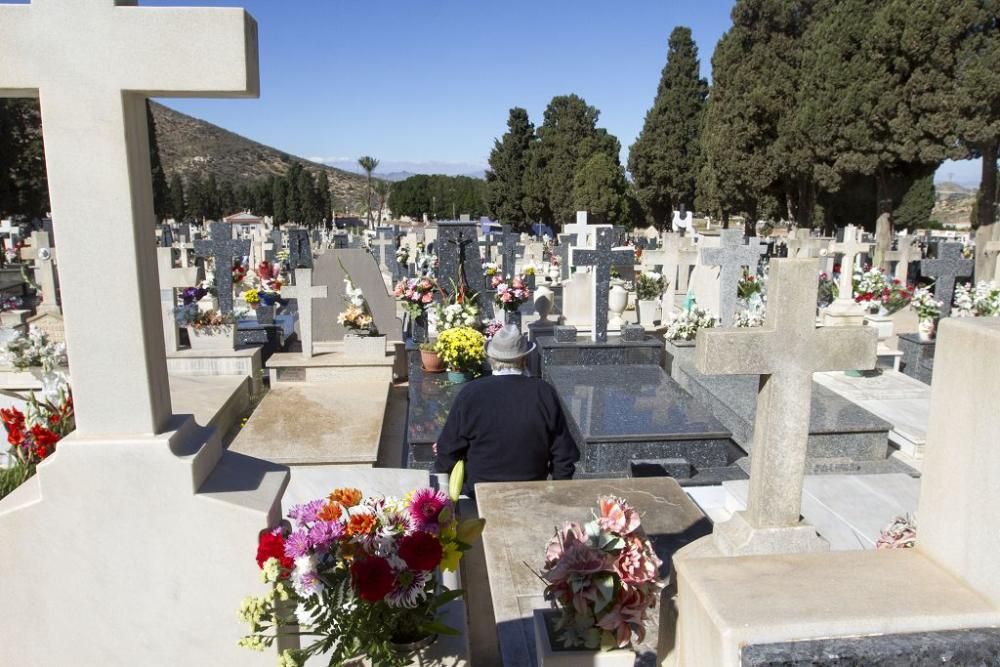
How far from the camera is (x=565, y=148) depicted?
41938mm

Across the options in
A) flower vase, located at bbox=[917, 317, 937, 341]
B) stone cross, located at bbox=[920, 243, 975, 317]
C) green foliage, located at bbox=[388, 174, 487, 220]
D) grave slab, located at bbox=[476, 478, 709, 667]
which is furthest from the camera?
green foliage, located at bbox=[388, 174, 487, 220]

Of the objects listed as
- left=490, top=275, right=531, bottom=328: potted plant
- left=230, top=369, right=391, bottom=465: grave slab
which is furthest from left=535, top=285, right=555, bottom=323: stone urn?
left=230, top=369, right=391, bottom=465: grave slab

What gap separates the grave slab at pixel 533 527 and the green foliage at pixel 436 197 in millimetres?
72573

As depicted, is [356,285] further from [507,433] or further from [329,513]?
[329,513]

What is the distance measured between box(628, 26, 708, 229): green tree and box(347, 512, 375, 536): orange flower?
34.2 meters

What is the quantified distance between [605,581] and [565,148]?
137 feet

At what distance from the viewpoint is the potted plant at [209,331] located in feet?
31.1

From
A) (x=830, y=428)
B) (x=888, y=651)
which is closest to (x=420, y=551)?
(x=888, y=651)

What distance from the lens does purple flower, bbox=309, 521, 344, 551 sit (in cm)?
181

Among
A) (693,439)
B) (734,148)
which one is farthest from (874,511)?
(734,148)

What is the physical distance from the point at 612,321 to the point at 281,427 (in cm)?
518

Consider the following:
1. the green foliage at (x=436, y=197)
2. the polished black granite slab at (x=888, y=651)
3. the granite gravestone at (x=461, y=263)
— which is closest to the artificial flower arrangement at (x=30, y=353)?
the granite gravestone at (x=461, y=263)

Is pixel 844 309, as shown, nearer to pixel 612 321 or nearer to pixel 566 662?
pixel 612 321

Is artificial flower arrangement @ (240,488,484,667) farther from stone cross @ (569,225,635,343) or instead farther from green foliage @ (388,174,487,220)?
green foliage @ (388,174,487,220)
